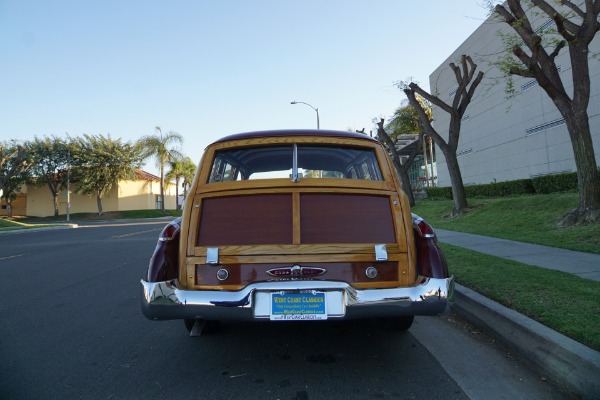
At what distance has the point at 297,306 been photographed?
261 cm

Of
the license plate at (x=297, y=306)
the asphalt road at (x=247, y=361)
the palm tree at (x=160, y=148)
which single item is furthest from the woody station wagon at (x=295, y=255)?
the palm tree at (x=160, y=148)

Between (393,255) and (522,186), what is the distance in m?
16.6

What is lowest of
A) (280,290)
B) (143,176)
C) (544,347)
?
(544,347)

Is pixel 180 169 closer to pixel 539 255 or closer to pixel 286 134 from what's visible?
pixel 539 255

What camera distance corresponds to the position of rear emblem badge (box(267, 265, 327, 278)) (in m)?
2.71

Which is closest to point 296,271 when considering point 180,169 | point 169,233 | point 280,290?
point 280,290

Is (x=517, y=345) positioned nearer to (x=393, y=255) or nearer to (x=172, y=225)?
(x=393, y=255)

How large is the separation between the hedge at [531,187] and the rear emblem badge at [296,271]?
14.9m

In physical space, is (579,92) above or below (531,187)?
above

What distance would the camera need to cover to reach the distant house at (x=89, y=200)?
44.6 metres

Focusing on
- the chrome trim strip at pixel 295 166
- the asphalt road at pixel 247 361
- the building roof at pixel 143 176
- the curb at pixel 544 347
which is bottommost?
the asphalt road at pixel 247 361

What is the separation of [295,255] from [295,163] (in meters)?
0.79

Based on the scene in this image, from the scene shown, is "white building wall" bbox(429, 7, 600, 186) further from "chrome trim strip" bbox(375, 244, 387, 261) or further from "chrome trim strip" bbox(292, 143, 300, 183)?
"chrome trim strip" bbox(375, 244, 387, 261)

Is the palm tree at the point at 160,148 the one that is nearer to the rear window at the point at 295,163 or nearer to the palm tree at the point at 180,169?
the palm tree at the point at 180,169
